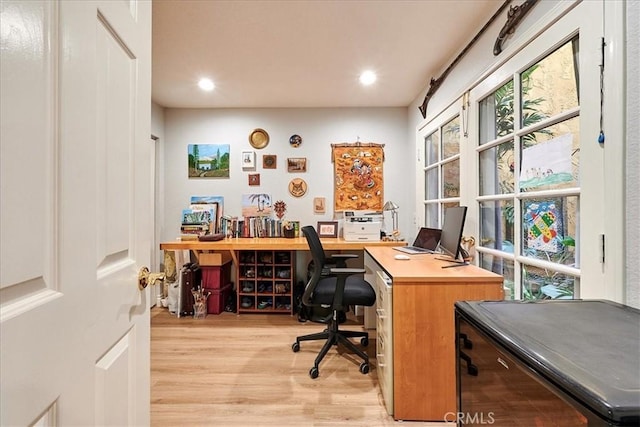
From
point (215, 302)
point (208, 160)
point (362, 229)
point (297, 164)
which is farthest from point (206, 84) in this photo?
point (215, 302)

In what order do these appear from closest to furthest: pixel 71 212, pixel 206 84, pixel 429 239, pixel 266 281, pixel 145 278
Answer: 1. pixel 71 212
2. pixel 145 278
3. pixel 429 239
4. pixel 206 84
5. pixel 266 281

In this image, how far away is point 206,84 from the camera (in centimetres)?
278

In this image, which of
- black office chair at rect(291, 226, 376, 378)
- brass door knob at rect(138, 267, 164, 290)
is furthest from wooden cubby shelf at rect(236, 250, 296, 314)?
brass door knob at rect(138, 267, 164, 290)

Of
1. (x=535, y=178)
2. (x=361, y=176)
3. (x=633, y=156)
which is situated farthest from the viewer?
(x=361, y=176)

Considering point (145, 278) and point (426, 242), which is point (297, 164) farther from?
point (145, 278)

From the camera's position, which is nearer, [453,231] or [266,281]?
[453,231]

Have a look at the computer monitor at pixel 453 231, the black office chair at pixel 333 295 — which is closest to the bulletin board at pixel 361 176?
the black office chair at pixel 333 295

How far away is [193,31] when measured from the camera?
1.94 metres

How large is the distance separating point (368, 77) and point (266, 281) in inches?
94.4

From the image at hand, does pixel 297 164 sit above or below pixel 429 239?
above

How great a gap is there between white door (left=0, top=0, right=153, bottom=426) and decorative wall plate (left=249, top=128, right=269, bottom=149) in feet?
8.70

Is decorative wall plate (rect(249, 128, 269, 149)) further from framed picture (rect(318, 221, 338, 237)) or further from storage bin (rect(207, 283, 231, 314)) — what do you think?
storage bin (rect(207, 283, 231, 314))

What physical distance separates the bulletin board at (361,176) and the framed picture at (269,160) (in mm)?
716

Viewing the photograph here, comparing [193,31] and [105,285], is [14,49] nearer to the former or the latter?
[105,285]
